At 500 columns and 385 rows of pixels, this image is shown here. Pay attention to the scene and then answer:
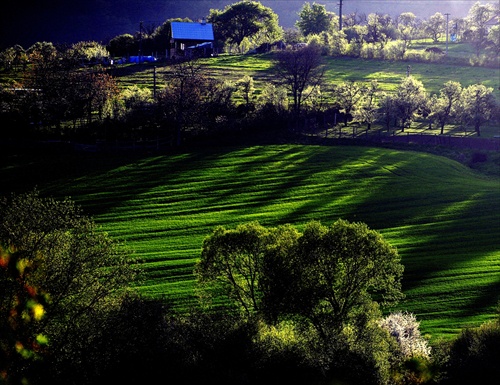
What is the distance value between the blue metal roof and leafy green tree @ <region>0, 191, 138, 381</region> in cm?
12150

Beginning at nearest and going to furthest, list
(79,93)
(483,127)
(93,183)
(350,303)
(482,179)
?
(350,303), (93,183), (482,179), (79,93), (483,127)

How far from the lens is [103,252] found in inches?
1601

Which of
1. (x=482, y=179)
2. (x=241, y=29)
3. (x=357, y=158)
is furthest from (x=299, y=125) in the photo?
(x=241, y=29)

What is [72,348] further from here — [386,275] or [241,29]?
[241,29]

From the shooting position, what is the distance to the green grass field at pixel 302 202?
Answer: 50562mm

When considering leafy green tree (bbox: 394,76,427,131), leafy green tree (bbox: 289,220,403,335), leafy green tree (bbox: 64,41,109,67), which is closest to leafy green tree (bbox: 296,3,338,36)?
leafy green tree (bbox: 64,41,109,67)

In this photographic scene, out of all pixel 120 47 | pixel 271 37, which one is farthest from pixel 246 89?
pixel 271 37

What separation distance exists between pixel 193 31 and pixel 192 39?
3.54 m

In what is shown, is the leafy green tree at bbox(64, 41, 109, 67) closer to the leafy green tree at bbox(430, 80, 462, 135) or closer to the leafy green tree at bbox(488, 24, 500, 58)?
the leafy green tree at bbox(430, 80, 462, 135)

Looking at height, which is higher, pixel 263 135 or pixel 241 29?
pixel 241 29

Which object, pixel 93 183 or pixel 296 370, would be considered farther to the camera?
pixel 93 183

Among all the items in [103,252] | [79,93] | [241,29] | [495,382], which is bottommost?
[495,382]

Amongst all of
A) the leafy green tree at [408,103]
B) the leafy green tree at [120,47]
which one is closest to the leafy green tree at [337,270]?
the leafy green tree at [408,103]

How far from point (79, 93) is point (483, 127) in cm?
6433
